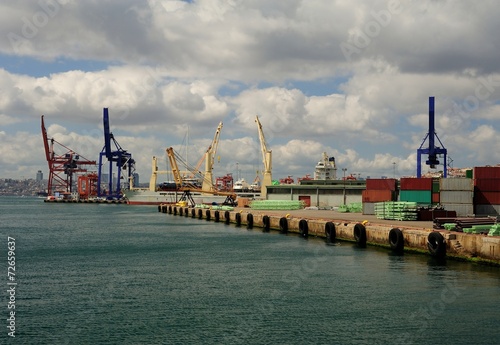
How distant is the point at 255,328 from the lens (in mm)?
23078

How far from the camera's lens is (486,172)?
61.5 metres

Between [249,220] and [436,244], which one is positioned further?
[249,220]

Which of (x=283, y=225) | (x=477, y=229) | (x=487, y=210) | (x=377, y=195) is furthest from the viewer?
(x=377, y=195)

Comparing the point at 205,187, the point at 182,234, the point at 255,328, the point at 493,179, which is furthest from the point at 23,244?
the point at 205,187

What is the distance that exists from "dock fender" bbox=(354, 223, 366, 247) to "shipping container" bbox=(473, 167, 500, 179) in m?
18.6

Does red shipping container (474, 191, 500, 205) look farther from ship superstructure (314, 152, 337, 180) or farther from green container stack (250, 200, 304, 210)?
ship superstructure (314, 152, 337, 180)

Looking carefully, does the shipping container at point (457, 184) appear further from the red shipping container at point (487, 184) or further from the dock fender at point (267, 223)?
the dock fender at point (267, 223)

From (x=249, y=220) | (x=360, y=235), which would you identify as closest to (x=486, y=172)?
(x=360, y=235)

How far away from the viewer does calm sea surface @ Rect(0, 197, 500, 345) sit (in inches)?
872

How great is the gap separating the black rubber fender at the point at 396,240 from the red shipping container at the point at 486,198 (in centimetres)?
2064

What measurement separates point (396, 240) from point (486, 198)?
2203cm

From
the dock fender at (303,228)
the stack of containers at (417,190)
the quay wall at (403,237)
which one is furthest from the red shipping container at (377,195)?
the dock fender at (303,228)

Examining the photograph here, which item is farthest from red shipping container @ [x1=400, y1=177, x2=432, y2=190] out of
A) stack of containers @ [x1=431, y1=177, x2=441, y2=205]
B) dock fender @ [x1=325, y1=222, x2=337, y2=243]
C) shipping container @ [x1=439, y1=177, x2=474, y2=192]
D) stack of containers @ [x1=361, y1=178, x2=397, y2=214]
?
dock fender @ [x1=325, y1=222, x2=337, y2=243]

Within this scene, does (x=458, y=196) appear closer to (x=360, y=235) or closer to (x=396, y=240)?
(x=360, y=235)
